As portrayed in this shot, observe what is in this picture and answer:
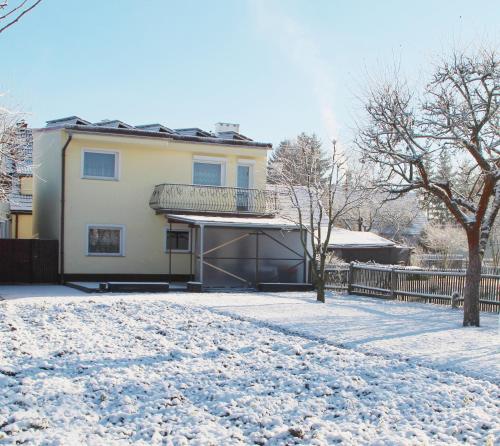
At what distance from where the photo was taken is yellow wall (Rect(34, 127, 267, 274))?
2436cm

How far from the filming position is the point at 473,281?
1391 cm

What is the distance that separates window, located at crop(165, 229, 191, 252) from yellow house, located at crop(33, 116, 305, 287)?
0.13ft

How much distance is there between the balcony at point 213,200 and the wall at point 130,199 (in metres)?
0.76

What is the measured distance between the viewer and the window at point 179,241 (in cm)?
2594

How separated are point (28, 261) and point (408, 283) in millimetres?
14045

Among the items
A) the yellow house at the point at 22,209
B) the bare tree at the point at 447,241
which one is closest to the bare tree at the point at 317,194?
the yellow house at the point at 22,209

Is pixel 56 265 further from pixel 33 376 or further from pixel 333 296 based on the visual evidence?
pixel 33 376

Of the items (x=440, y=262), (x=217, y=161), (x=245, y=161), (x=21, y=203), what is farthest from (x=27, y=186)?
Result: (x=440, y=262)

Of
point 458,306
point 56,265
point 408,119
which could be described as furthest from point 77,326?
point 56,265

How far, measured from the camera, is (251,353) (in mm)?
10008

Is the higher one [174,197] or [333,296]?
[174,197]

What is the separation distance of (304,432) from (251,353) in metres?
3.59

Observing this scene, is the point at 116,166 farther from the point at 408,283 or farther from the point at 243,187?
the point at 408,283

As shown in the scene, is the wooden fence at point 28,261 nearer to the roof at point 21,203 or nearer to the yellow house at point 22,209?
the yellow house at point 22,209
